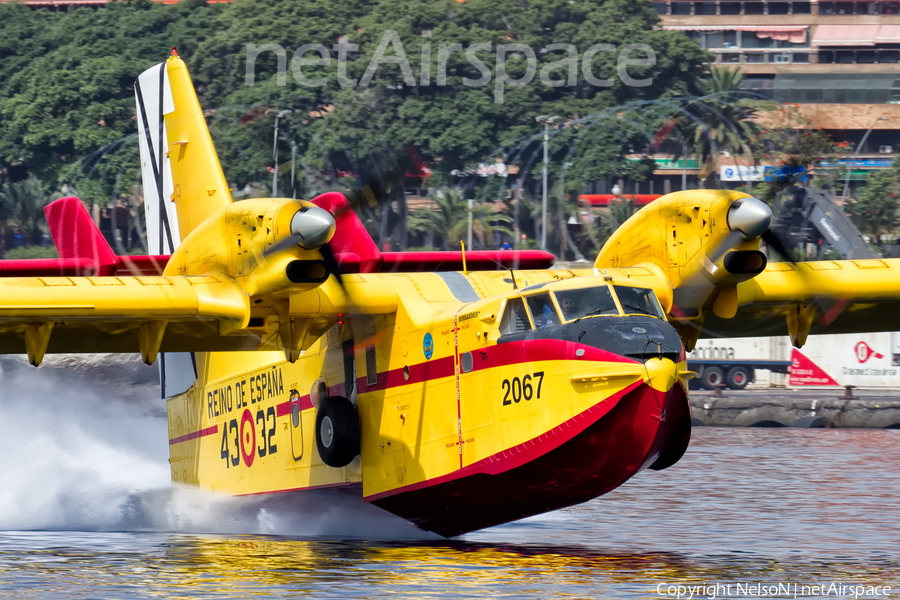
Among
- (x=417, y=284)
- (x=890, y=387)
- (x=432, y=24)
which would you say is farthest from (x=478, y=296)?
(x=432, y=24)

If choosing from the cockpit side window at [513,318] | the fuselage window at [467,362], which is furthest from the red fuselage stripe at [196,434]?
the cockpit side window at [513,318]

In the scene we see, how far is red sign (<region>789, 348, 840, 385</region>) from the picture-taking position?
162ft

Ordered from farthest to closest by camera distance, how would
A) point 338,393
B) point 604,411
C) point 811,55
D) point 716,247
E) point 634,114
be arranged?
point 811,55 → point 634,114 → point 338,393 → point 716,247 → point 604,411

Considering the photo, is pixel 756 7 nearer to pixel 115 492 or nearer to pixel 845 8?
pixel 845 8

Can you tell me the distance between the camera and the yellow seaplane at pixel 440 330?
45.5 feet

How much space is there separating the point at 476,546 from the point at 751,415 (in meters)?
24.6

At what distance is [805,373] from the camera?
50250 mm

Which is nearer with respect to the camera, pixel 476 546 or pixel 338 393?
pixel 476 546

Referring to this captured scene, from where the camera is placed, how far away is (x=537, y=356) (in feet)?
46.1

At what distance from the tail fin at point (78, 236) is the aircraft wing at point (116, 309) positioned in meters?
1.20

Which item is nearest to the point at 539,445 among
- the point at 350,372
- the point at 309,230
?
the point at 309,230

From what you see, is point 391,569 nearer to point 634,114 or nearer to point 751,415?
point 751,415

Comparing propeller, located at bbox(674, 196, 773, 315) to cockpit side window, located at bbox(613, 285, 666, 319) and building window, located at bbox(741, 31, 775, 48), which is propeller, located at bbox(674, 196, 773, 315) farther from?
building window, located at bbox(741, 31, 775, 48)

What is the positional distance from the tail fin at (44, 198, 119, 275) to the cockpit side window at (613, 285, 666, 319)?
258 inches
